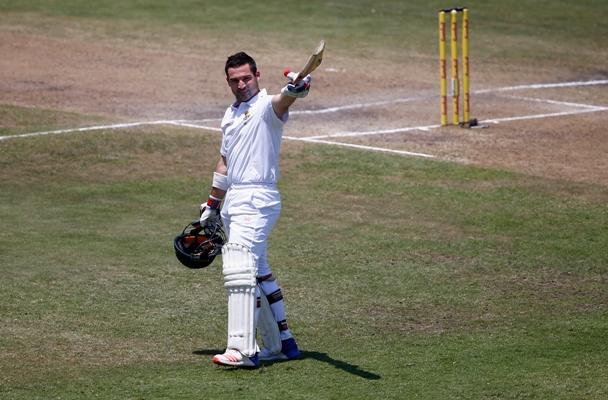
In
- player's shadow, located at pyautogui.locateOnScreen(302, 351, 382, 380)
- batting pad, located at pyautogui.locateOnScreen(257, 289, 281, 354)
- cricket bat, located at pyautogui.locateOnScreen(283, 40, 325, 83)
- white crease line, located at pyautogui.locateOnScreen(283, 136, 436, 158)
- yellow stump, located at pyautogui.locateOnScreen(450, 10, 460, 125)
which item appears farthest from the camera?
yellow stump, located at pyautogui.locateOnScreen(450, 10, 460, 125)

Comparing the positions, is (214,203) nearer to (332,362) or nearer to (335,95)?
(332,362)

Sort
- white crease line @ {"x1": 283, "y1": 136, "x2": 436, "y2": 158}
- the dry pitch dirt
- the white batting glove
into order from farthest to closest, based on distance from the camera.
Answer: the dry pitch dirt
white crease line @ {"x1": 283, "y1": 136, "x2": 436, "y2": 158}
the white batting glove

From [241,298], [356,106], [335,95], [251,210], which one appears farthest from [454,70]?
[241,298]

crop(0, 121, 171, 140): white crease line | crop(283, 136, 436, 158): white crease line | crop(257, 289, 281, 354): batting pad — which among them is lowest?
crop(257, 289, 281, 354): batting pad

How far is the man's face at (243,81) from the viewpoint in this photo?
9.71 metres

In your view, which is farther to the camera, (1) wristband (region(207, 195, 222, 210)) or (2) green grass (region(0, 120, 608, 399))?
(1) wristband (region(207, 195, 222, 210))

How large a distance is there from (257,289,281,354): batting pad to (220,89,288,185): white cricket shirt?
3.09ft

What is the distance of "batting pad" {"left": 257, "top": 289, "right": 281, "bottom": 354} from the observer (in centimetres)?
982

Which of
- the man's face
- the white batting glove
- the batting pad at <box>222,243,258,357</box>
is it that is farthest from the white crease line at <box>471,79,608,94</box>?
the batting pad at <box>222,243,258,357</box>

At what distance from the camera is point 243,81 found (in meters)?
9.76

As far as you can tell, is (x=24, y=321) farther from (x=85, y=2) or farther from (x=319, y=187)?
(x=85, y=2)

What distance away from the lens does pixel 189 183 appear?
53.8 ft

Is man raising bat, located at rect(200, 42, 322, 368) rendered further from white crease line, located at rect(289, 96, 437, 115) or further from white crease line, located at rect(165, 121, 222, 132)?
white crease line, located at rect(289, 96, 437, 115)

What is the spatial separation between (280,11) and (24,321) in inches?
833
